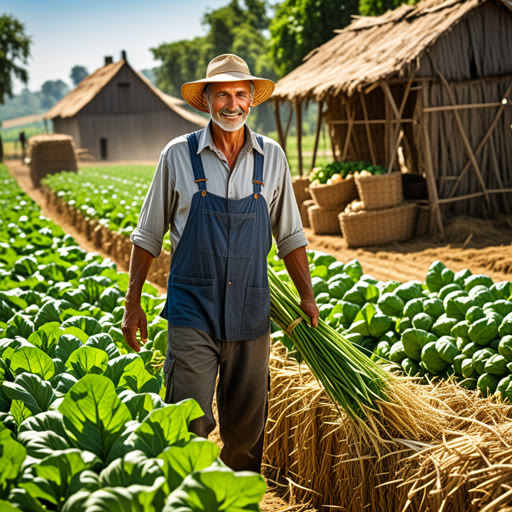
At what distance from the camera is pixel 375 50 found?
11.5 meters

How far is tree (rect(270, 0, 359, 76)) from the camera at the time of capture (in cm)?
2531

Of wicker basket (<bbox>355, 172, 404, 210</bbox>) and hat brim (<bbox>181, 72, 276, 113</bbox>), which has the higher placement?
hat brim (<bbox>181, 72, 276, 113</bbox>)

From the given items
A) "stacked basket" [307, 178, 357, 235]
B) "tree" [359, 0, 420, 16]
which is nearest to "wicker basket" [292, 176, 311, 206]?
"stacked basket" [307, 178, 357, 235]

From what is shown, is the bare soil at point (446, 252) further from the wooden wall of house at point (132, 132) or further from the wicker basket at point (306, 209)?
the wooden wall of house at point (132, 132)

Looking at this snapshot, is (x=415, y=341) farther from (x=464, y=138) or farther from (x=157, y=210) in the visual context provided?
(x=464, y=138)

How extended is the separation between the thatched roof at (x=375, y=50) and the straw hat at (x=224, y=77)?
707cm

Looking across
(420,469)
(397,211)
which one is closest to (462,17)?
(397,211)

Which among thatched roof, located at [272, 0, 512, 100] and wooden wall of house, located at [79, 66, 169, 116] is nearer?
thatched roof, located at [272, 0, 512, 100]

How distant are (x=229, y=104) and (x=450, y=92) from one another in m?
8.41

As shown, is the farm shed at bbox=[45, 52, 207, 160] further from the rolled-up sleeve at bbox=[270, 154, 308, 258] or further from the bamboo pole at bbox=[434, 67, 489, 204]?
the rolled-up sleeve at bbox=[270, 154, 308, 258]

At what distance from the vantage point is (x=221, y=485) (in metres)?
1.67

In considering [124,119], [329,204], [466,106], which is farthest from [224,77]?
[124,119]

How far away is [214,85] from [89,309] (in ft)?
6.37

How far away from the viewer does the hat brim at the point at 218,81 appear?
117 inches
